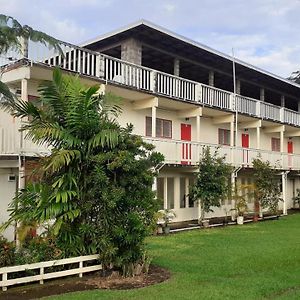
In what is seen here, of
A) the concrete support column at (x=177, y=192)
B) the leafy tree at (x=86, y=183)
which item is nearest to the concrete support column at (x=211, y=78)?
the concrete support column at (x=177, y=192)

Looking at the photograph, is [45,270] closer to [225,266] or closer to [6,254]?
[6,254]

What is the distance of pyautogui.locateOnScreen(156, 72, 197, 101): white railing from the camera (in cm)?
1897

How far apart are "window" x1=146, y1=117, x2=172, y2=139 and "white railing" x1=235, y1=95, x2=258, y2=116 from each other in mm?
4370

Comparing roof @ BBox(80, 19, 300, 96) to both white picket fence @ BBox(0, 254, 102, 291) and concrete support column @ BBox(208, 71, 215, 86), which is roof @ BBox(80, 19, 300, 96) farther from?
white picket fence @ BBox(0, 254, 102, 291)

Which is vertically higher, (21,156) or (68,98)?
(68,98)

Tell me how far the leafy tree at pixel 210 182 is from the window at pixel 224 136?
17.6 feet

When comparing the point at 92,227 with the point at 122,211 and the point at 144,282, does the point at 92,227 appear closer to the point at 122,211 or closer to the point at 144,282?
the point at 122,211

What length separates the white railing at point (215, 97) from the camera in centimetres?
2113

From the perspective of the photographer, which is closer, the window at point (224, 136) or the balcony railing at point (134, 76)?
the balcony railing at point (134, 76)

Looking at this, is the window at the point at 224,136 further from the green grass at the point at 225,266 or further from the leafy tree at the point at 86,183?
the leafy tree at the point at 86,183

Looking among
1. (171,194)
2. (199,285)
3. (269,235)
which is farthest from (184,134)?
(199,285)

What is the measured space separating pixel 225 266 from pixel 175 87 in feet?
36.1

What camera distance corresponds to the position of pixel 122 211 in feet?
30.2

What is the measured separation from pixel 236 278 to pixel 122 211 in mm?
2729
